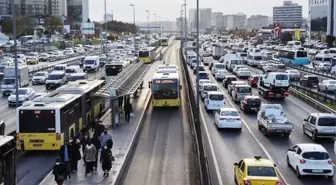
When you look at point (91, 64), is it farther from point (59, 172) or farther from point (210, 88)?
point (59, 172)

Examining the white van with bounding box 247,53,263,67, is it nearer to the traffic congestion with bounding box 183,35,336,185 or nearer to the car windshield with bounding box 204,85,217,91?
the traffic congestion with bounding box 183,35,336,185

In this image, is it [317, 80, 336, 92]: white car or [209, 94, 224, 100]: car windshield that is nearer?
[209, 94, 224, 100]: car windshield

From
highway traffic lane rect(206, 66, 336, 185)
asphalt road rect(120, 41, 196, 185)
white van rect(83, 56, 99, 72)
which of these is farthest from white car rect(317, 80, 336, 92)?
white van rect(83, 56, 99, 72)

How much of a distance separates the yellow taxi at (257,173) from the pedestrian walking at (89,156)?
5.38 meters

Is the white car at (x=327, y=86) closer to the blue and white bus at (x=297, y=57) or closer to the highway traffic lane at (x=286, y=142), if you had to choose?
the highway traffic lane at (x=286, y=142)

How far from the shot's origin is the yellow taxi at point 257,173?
57.8ft

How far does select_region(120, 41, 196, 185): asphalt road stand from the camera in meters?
20.8

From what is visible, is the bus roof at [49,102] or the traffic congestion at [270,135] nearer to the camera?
the traffic congestion at [270,135]

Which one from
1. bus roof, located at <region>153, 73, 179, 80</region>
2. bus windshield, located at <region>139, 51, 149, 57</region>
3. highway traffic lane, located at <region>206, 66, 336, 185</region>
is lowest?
highway traffic lane, located at <region>206, 66, 336, 185</region>

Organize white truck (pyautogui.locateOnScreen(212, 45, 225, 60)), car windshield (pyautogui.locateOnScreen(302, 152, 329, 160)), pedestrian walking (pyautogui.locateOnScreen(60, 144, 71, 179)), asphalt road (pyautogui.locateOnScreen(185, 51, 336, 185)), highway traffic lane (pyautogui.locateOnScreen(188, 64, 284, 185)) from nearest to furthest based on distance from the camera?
pedestrian walking (pyautogui.locateOnScreen(60, 144, 71, 179)) < car windshield (pyautogui.locateOnScreen(302, 152, 329, 160)) < asphalt road (pyautogui.locateOnScreen(185, 51, 336, 185)) < highway traffic lane (pyautogui.locateOnScreen(188, 64, 284, 185)) < white truck (pyautogui.locateOnScreen(212, 45, 225, 60))

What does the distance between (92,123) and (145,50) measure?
183 feet

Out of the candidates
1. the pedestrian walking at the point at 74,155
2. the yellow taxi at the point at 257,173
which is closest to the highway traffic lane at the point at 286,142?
the yellow taxi at the point at 257,173

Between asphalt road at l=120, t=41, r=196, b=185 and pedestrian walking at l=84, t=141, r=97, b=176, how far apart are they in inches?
50.2

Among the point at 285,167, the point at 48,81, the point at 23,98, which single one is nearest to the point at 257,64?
the point at 48,81
